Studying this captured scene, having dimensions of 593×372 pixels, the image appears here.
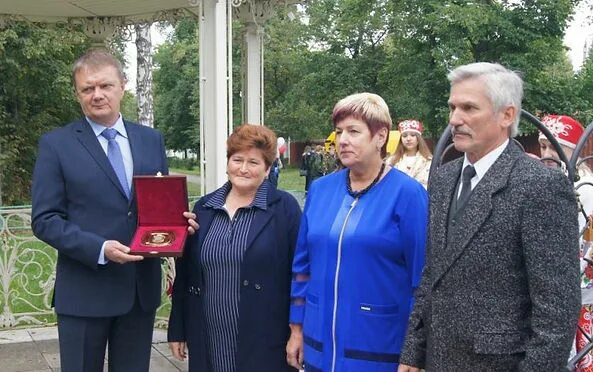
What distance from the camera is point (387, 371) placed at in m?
2.55

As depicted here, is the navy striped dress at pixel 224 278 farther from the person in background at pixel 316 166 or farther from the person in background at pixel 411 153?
the person in background at pixel 316 166

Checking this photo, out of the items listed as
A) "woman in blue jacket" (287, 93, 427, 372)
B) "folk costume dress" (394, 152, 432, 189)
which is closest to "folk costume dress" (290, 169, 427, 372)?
"woman in blue jacket" (287, 93, 427, 372)

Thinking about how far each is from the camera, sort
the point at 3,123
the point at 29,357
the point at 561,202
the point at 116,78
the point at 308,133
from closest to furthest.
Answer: the point at 561,202 → the point at 116,78 → the point at 29,357 → the point at 3,123 → the point at 308,133

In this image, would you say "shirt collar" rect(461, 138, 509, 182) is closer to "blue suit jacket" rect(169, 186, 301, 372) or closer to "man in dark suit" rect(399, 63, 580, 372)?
"man in dark suit" rect(399, 63, 580, 372)

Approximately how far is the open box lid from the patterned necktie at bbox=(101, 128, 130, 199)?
3.7 inches

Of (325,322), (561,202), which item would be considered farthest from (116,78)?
(561,202)

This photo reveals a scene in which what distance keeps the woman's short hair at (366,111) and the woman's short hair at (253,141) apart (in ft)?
1.32

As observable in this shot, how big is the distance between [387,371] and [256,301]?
65 centimetres

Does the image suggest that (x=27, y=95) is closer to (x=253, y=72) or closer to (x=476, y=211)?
(x=253, y=72)

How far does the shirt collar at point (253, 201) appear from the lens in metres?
2.97

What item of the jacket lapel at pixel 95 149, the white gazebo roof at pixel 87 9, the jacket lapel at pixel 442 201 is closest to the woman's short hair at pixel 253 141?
the jacket lapel at pixel 95 149

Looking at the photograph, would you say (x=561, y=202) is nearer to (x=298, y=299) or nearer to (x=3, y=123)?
(x=298, y=299)

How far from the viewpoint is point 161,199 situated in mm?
2816

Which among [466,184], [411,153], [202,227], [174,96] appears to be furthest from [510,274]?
[174,96]
